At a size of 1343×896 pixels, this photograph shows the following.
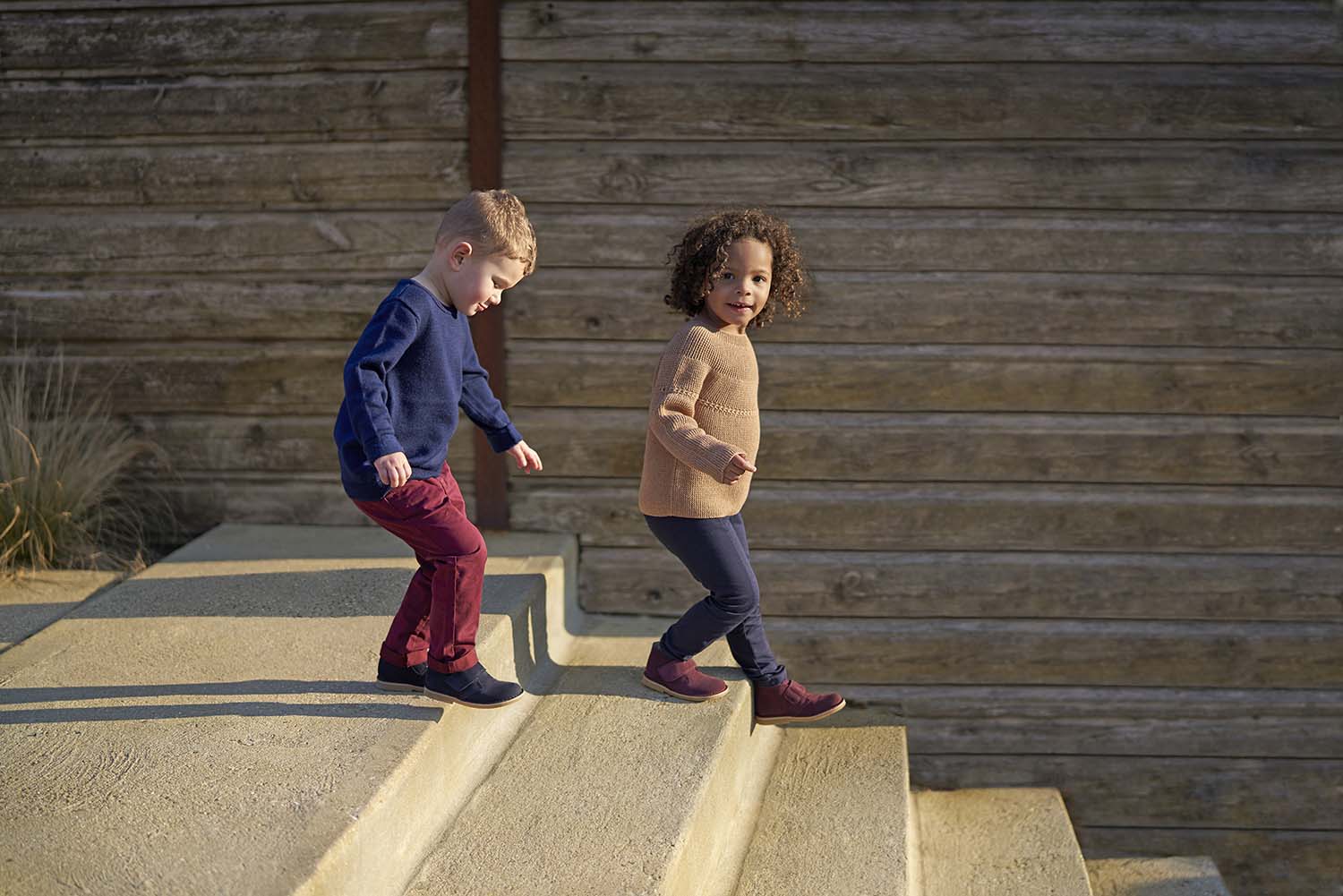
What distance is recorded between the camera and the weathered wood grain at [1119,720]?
189 inches

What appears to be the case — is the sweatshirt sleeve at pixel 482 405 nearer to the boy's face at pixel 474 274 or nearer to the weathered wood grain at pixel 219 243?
the boy's face at pixel 474 274

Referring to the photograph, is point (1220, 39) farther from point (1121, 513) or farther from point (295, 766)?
point (295, 766)

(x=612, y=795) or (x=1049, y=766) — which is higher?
(x=612, y=795)

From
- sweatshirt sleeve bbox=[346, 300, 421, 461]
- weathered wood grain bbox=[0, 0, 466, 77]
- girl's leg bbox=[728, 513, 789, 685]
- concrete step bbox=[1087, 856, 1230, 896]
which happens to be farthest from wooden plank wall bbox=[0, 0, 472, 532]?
concrete step bbox=[1087, 856, 1230, 896]

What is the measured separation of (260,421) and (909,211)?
2.45 meters

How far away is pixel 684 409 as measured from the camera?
10.6 ft

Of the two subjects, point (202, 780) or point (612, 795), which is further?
point (612, 795)

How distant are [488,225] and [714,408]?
760mm

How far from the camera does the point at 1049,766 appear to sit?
16.1 feet

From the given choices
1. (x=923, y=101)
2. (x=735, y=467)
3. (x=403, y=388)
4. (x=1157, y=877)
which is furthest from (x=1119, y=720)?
(x=403, y=388)

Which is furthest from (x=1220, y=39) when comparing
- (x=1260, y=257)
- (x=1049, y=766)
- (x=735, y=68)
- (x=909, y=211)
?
(x=1049, y=766)

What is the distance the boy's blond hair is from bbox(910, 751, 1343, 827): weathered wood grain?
2.83 m

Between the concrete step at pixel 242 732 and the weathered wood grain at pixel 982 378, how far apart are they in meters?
0.78

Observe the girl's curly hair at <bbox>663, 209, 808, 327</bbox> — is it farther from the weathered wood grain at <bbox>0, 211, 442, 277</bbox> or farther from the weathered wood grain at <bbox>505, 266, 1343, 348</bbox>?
the weathered wood grain at <bbox>0, 211, 442, 277</bbox>
